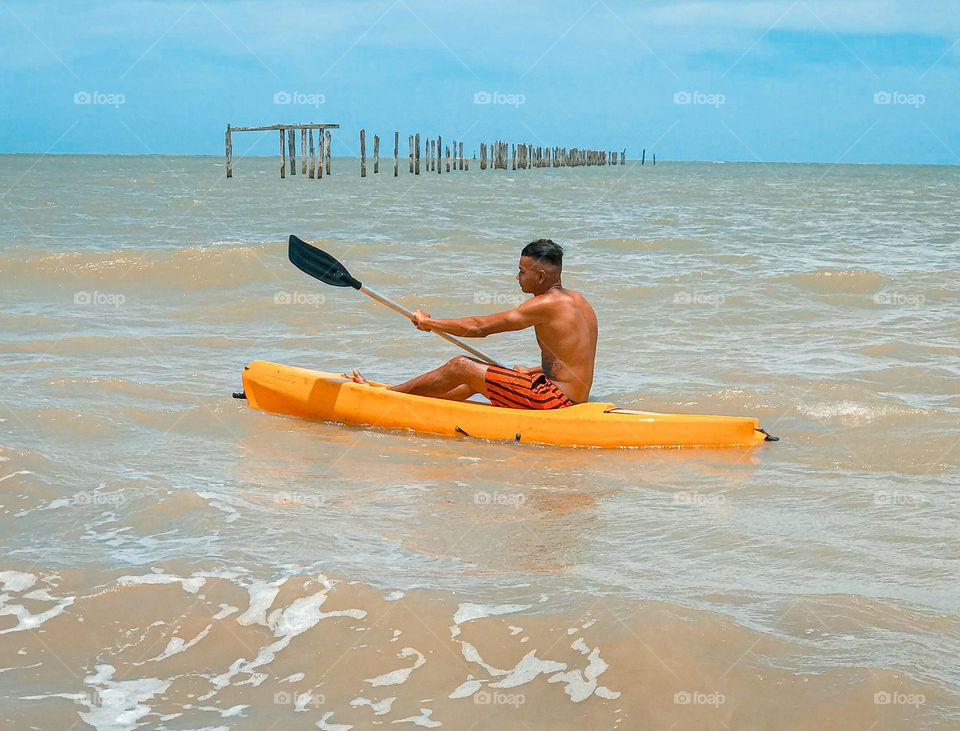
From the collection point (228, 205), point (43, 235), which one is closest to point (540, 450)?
point (43, 235)

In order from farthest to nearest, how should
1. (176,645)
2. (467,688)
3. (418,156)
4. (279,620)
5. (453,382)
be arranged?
(418,156) < (453,382) < (279,620) < (176,645) < (467,688)

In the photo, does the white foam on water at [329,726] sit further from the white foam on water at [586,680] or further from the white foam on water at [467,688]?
the white foam on water at [586,680]

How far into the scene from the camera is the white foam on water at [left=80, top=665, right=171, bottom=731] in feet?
7.87

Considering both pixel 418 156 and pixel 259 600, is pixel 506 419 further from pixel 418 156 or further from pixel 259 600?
pixel 418 156

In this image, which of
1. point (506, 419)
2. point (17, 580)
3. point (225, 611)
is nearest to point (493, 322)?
point (506, 419)

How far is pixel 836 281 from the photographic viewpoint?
1045 cm

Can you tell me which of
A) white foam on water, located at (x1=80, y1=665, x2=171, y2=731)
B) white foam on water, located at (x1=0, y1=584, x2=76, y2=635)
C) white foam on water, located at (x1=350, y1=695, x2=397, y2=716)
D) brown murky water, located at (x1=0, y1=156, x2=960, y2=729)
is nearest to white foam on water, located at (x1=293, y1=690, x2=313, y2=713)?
brown murky water, located at (x1=0, y1=156, x2=960, y2=729)

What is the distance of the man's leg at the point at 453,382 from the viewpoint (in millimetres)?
5297

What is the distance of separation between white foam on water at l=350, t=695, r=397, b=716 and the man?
9.13 ft

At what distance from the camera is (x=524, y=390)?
518 cm

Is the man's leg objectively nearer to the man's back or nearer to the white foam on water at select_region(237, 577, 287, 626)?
the man's back

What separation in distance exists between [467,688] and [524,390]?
2.74m

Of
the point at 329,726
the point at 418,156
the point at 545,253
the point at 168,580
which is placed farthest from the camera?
the point at 418,156

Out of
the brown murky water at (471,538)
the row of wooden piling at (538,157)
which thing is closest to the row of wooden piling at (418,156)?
the row of wooden piling at (538,157)
